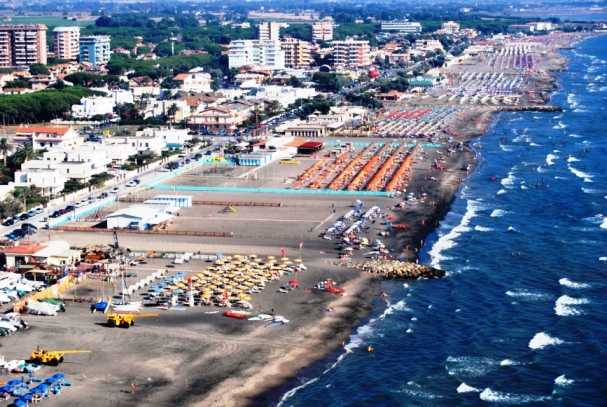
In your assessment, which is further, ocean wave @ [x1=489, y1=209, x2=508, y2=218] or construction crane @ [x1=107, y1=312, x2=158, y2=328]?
ocean wave @ [x1=489, y1=209, x2=508, y2=218]

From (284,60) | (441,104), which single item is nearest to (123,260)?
(441,104)

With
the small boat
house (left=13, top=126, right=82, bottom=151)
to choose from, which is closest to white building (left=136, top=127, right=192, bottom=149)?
house (left=13, top=126, right=82, bottom=151)

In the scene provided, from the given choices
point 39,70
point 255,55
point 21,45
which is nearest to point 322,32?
point 255,55

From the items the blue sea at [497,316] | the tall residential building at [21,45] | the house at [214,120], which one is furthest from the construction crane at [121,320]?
the tall residential building at [21,45]

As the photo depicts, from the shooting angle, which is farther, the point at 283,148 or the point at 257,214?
the point at 283,148

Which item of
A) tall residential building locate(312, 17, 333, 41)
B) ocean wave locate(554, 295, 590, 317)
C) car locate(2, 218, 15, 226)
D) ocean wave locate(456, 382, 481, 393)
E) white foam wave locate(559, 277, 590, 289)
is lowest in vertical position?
car locate(2, 218, 15, 226)

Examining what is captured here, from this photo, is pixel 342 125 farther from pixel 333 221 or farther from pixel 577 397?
pixel 577 397

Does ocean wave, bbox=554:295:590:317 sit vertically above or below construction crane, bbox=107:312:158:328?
above

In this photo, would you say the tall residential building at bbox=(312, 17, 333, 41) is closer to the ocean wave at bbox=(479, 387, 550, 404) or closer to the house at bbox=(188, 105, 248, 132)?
the house at bbox=(188, 105, 248, 132)
